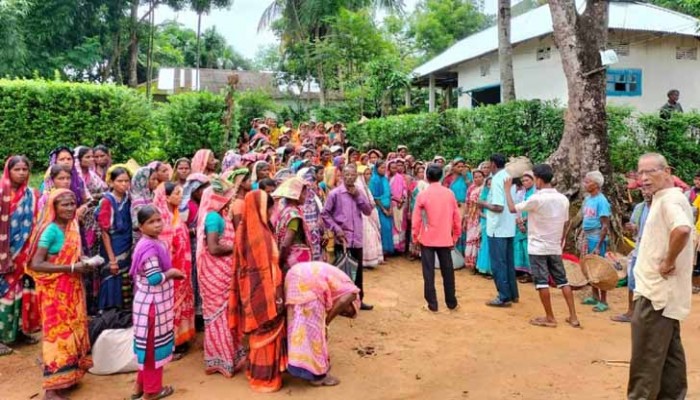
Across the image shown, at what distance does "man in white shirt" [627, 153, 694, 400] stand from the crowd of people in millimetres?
57

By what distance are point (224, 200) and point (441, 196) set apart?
2730mm

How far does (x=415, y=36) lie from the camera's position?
3434cm

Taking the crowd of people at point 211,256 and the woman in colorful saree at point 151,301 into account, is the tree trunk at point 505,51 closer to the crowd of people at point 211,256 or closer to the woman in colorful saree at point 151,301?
the crowd of people at point 211,256

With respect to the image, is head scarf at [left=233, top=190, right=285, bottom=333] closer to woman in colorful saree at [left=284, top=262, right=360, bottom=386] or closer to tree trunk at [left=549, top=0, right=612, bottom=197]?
woman in colorful saree at [left=284, top=262, right=360, bottom=386]

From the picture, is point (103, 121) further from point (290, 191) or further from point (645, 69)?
point (645, 69)

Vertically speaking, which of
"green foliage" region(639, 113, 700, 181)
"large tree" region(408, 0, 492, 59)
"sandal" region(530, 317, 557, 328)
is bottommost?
"sandal" region(530, 317, 557, 328)

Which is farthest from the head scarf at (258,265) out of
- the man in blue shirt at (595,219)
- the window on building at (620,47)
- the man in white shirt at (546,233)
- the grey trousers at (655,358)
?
the window on building at (620,47)

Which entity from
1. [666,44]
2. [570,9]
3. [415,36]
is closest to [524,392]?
[570,9]

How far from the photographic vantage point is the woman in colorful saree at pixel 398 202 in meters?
8.83

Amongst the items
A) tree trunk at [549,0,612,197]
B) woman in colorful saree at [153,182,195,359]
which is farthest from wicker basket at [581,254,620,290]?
woman in colorful saree at [153,182,195,359]

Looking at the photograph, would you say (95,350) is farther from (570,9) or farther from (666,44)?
(666,44)

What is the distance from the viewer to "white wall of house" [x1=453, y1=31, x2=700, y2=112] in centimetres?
1492

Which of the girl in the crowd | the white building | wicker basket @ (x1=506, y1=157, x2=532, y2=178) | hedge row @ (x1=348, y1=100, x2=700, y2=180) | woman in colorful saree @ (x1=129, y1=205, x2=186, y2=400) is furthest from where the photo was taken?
the white building

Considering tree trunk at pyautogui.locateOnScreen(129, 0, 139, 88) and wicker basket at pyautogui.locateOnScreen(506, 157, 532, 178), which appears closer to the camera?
wicker basket at pyautogui.locateOnScreen(506, 157, 532, 178)
